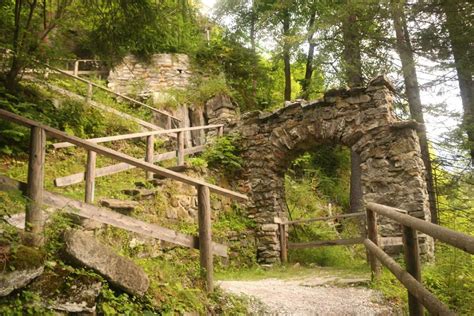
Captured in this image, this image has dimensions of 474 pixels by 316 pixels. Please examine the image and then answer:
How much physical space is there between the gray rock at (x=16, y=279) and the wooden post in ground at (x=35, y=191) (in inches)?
13.3

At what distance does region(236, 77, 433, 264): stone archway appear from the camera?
24.2ft

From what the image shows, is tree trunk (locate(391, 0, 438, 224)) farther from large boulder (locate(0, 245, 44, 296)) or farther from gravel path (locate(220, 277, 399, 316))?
large boulder (locate(0, 245, 44, 296))

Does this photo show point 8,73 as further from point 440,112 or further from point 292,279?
point 440,112

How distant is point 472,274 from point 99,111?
359 inches

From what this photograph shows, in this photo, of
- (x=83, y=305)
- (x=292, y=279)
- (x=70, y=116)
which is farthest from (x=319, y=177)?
(x=83, y=305)

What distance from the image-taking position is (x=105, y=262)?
10.1 feet

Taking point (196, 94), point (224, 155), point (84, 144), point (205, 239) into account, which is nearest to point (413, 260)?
point (205, 239)

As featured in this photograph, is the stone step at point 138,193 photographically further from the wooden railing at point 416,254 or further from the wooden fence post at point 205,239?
the wooden railing at point 416,254

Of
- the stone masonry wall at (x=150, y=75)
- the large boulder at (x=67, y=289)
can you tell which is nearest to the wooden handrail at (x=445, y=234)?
the large boulder at (x=67, y=289)

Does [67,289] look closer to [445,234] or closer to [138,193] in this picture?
[445,234]

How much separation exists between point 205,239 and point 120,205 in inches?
98.2

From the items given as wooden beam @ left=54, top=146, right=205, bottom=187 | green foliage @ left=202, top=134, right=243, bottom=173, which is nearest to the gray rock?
wooden beam @ left=54, top=146, right=205, bottom=187

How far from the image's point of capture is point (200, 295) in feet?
12.9

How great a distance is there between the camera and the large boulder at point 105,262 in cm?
298
